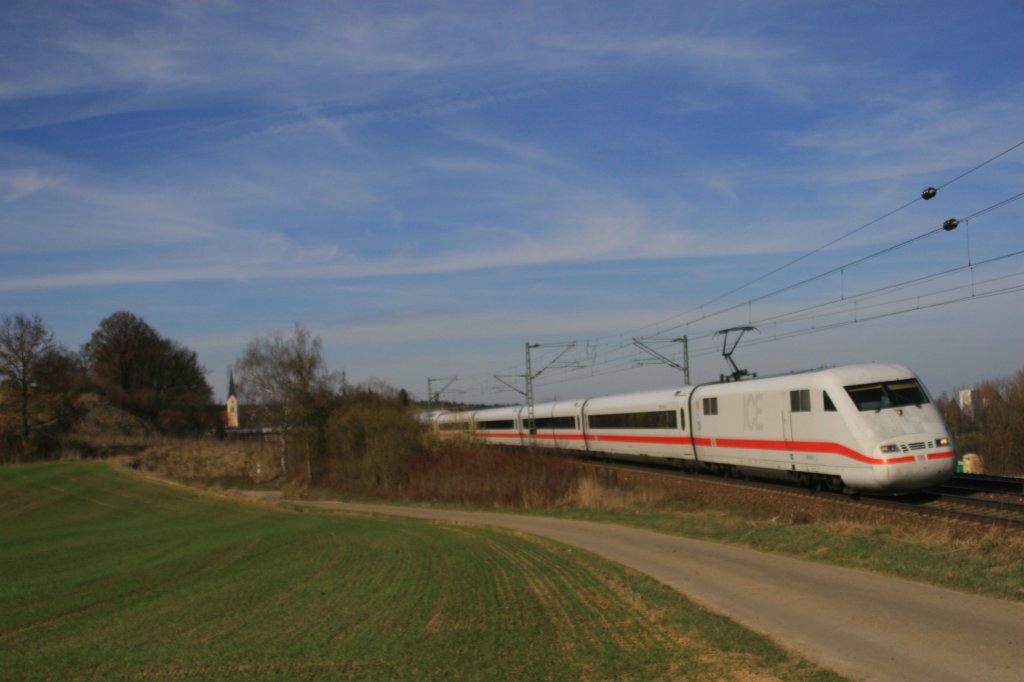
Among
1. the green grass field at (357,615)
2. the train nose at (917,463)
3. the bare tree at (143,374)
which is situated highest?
the bare tree at (143,374)

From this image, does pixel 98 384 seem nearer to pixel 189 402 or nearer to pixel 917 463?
pixel 189 402

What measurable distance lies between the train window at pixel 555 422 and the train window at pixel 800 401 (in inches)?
946

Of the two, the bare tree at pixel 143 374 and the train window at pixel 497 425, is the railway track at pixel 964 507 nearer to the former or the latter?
the train window at pixel 497 425

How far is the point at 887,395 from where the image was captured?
2122 centimetres

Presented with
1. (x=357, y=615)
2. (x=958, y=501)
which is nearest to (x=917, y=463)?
(x=958, y=501)

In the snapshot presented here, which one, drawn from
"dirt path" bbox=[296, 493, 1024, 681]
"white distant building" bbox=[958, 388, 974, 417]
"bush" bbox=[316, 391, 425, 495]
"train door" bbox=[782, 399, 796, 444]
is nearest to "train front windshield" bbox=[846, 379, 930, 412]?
"train door" bbox=[782, 399, 796, 444]

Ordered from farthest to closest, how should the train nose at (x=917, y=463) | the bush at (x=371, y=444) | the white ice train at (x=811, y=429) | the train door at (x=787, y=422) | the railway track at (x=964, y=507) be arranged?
the bush at (x=371, y=444) < the train door at (x=787, y=422) < the white ice train at (x=811, y=429) < the train nose at (x=917, y=463) < the railway track at (x=964, y=507)

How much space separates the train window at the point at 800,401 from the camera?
2306 centimetres

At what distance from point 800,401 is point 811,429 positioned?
0.89 metres

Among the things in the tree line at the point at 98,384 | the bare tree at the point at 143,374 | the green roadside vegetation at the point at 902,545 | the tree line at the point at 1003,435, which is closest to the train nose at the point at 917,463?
the green roadside vegetation at the point at 902,545

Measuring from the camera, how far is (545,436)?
2042 inches

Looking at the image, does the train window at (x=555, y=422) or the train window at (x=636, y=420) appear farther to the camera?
the train window at (x=555, y=422)

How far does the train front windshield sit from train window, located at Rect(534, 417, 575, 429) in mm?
26699

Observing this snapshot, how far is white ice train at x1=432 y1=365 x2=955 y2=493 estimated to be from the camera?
66.3 feet
